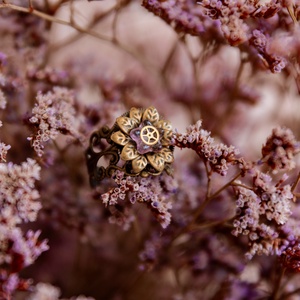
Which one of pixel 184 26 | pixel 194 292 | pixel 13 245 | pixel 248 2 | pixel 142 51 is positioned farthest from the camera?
pixel 142 51

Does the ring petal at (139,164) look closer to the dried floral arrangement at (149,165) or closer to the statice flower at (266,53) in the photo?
the dried floral arrangement at (149,165)

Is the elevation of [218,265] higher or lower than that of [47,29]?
lower

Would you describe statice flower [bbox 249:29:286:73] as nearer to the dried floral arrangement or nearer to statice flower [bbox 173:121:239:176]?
the dried floral arrangement

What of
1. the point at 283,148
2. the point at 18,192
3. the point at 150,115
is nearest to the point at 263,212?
the point at 283,148

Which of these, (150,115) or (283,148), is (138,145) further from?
(283,148)

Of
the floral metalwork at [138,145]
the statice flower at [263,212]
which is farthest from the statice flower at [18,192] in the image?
the statice flower at [263,212]

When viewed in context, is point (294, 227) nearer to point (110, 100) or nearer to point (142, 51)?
point (110, 100)

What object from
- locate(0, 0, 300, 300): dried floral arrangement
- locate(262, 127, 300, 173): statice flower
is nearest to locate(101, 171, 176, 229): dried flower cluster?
locate(0, 0, 300, 300): dried floral arrangement

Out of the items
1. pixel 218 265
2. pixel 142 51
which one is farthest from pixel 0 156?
pixel 142 51
